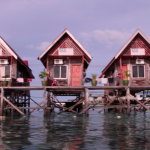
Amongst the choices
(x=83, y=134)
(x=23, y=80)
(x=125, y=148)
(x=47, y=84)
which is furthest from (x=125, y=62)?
(x=125, y=148)

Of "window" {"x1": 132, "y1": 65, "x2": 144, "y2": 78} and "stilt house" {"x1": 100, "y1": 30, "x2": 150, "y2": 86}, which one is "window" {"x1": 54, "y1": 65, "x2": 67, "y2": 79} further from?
"window" {"x1": 132, "y1": 65, "x2": 144, "y2": 78}

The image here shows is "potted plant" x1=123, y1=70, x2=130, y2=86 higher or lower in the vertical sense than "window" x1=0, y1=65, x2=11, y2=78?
lower

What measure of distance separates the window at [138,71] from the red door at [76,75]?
5737 mm

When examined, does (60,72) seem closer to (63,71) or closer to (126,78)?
(63,71)

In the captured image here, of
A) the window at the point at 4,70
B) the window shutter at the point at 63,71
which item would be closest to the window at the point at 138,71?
the window shutter at the point at 63,71

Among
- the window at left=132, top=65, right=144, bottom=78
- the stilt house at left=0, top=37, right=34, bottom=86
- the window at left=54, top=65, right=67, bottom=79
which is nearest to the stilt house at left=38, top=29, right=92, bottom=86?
the window at left=54, top=65, right=67, bottom=79

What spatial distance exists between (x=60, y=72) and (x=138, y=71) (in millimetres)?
8204

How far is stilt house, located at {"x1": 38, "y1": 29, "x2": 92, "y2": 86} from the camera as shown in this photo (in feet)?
78.8

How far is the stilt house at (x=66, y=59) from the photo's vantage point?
78.8ft

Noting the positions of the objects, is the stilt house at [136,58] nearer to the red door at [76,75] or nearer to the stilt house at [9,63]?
the red door at [76,75]

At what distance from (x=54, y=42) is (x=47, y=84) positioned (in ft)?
14.6

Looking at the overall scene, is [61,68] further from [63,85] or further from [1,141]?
[1,141]

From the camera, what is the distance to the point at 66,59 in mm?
24672

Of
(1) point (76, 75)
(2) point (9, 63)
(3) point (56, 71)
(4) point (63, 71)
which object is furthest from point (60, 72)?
(2) point (9, 63)
